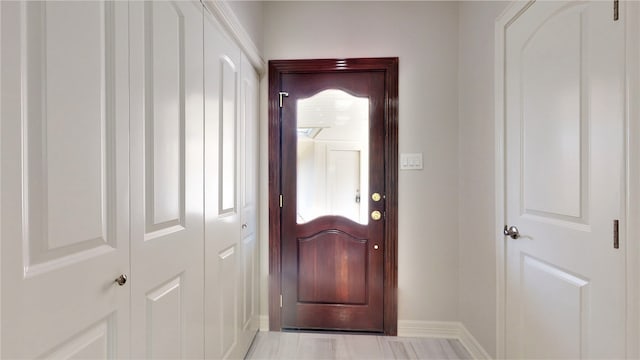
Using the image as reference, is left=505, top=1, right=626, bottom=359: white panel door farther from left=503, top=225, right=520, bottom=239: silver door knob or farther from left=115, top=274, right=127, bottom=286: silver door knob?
left=115, top=274, right=127, bottom=286: silver door knob

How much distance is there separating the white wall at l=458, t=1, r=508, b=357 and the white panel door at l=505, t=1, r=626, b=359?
0.54 feet

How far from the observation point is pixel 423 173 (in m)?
2.11

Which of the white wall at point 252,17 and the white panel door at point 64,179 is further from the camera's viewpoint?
the white wall at point 252,17

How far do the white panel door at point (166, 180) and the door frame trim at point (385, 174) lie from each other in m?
0.93

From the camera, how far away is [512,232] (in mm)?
1475

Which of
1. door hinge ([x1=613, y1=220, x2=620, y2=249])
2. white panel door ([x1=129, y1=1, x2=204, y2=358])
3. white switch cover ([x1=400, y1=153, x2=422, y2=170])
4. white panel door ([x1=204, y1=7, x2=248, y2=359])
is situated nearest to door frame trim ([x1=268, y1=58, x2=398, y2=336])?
white switch cover ([x1=400, y1=153, x2=422, y2=170])

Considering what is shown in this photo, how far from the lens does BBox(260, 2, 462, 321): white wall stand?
209cm

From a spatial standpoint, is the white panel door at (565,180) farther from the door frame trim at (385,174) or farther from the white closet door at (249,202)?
the white closet door at (249,202)

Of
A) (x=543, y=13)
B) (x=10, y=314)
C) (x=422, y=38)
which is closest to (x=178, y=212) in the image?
(x=10, y=314)

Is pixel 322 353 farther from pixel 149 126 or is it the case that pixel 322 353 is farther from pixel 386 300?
pixel 149 126

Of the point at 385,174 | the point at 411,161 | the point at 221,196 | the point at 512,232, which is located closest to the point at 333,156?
the point at 385,174

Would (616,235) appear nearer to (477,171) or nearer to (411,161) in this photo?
(477,171)

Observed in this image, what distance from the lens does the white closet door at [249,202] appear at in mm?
1766

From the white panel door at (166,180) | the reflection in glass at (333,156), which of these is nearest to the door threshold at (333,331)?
the reflection in glass at (333,156)
